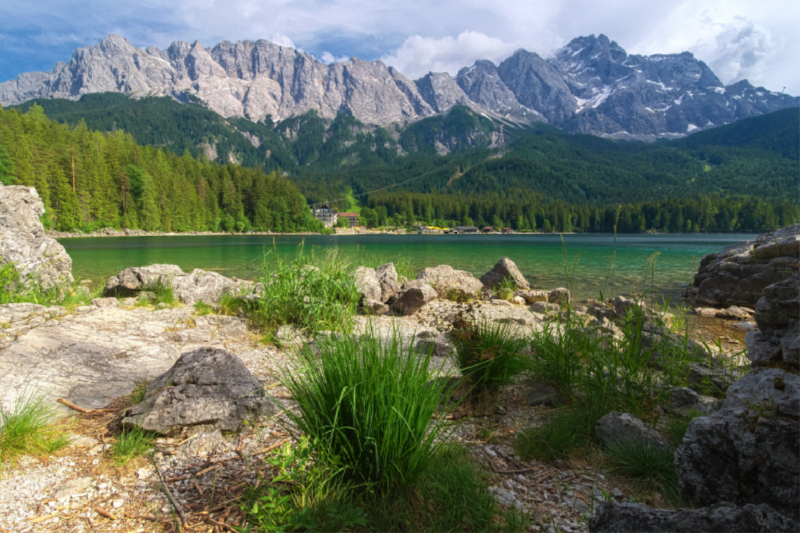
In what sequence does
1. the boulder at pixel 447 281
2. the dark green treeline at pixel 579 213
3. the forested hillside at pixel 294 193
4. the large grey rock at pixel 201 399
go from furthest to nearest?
the dark green treeline at pixel 579 213 → the forested hillside at pixel 294 193 → the boulder at pixel 447 281 → the large grey rock at pixel 201 399

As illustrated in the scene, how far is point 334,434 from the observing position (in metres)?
2.25

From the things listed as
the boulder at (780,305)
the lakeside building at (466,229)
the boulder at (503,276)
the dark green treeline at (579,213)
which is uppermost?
the dark green treeline at (579,213)

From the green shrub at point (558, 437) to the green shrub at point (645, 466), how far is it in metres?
0.27

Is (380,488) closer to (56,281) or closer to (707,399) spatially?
(707,399)

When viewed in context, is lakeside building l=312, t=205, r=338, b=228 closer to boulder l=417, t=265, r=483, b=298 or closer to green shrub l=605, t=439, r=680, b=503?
boulder l=417, t=265, r=483, b=298

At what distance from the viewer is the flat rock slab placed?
3752mm

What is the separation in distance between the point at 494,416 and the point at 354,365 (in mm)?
1992

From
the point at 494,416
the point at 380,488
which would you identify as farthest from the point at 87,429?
the point at 494,416

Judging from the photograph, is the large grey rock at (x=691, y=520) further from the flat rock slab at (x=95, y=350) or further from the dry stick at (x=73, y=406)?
the flat rock slab at (x=95, y=350)

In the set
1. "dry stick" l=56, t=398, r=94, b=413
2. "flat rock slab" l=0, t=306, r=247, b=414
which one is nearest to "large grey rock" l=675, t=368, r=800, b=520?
"dry stick" l=56, t=398, r=94, b=413

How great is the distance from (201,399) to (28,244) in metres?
8.84

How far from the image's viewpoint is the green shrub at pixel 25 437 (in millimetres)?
2633

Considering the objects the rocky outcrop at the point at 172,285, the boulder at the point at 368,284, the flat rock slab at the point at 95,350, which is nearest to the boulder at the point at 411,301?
the boulder at the point at 368,284

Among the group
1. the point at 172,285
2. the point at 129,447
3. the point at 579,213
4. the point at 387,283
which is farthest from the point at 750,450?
the point at 579,213
